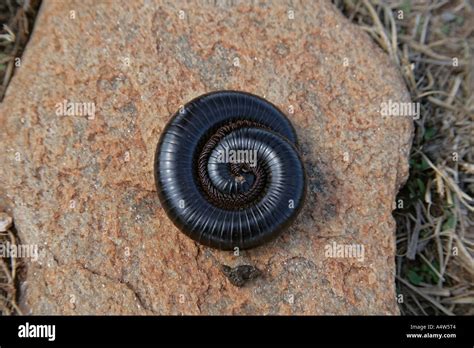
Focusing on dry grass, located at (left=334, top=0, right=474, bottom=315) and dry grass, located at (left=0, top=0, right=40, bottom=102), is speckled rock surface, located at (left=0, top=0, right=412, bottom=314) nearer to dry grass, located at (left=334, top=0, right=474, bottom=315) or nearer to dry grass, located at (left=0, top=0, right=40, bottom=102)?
dry grass, located at (left=0, top=0, right=40, bottom=102)

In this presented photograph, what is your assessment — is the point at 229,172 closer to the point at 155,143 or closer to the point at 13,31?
the point at 155,143

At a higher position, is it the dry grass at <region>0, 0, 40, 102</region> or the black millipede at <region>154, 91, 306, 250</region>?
the dry grass at <region>0, 0, 40, 102</region>

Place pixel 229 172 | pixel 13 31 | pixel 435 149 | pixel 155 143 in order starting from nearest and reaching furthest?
pixel 229 172 < pixel 155 143 < pixel 13 31 < pixel 435 149

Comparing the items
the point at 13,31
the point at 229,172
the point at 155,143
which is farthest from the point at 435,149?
the point at 13,31

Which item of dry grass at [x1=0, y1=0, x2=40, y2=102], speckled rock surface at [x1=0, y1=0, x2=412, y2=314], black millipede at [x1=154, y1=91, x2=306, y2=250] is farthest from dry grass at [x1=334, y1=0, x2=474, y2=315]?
dry grass at [x1=0, y1=0, x2=40, y2=102]

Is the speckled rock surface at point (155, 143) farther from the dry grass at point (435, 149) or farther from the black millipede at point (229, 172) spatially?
the dry grass at point (435, 149)
